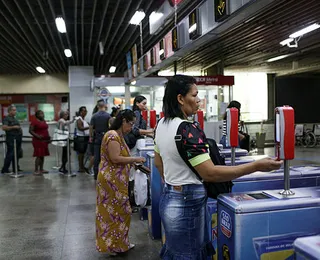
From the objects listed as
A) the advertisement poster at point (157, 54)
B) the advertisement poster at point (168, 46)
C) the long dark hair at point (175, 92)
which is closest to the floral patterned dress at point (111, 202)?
the long dark hair at point (175, 92)

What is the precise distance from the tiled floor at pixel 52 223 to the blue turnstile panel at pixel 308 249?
7.42 ft

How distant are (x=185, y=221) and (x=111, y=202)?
1.61 meters

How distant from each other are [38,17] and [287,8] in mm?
4933

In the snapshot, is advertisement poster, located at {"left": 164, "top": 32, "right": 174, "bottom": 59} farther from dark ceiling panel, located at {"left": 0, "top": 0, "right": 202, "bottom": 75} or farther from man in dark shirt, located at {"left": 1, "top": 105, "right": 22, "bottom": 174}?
man in dark shirt, located at {"left": 1, "top": 105, "right": 22, "bottom": 174}

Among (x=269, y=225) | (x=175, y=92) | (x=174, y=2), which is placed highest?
(x=174, y=2)

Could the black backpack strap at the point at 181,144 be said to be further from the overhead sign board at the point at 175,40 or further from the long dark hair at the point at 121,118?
the overhead sign board at the point at 175,40

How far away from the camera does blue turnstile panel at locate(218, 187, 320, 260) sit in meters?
1.64

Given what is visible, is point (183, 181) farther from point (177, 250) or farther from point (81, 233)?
point (81, 233)

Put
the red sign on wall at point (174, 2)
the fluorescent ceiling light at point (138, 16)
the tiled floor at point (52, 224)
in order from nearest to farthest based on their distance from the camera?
the tiled floor at point (52, 224) → the red sign on wall at point (174, 2) → the fluorescent ceiling light at point (138, 16)

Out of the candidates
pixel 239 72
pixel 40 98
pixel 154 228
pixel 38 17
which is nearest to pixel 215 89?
pixel 239 72

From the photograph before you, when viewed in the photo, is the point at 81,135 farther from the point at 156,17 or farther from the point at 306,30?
the point at 306,30

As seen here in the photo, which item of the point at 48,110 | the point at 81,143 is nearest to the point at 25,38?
the point at 81,143

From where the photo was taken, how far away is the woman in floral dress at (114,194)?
3131 millimetres

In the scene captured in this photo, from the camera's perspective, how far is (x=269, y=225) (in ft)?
5.42
